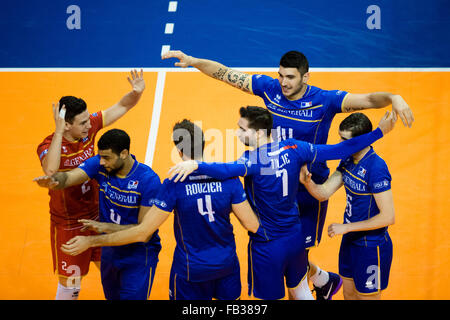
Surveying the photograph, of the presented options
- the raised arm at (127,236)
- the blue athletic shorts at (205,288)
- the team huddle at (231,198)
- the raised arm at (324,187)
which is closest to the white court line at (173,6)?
the team huddle at (231,198)

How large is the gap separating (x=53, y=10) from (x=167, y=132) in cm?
590

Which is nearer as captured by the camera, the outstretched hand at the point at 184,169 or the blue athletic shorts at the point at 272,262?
the outstretched hand at the point at 184,169

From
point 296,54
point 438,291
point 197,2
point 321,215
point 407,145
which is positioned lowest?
point 438,291

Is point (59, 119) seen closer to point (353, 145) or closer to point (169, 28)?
point (353, 145)

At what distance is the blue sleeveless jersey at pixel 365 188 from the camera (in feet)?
21.8

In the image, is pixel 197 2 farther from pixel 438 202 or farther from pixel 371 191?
pixel 371 191

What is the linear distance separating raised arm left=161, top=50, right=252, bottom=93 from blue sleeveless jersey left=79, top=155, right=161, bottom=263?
1.82 metres

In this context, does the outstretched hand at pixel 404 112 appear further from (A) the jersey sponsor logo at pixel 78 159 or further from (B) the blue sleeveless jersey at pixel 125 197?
(A) the jersey sponsor logo at pixel 78 159

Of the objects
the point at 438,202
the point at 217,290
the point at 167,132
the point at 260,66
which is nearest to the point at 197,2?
the point at 260,66

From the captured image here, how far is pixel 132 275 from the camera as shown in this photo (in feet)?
21.9

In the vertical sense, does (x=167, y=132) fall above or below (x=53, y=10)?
below

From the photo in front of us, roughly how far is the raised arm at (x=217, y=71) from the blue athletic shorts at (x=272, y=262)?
86.7 inches

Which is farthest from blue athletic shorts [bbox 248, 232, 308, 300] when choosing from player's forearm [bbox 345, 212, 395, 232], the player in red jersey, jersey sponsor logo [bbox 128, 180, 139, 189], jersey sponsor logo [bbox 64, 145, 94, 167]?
jersey sponsor logo [bbox 64, 145, 94, 167]

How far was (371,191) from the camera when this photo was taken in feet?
22.0
